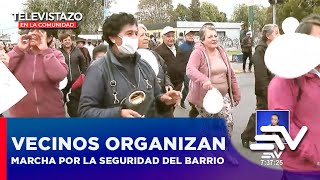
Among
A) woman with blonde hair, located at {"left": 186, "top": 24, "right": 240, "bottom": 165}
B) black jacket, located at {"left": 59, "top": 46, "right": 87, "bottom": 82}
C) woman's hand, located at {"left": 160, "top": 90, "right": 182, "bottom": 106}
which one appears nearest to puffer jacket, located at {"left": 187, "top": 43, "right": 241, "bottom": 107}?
woman with blonde hair, located at {"left": 186, "top": 24, "right": 240, "bottom": 165}

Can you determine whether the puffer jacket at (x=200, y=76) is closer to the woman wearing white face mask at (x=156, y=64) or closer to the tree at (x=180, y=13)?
the woman wearing white face mask at (x=156, y=64)

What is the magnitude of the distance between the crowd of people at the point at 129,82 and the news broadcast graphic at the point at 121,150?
0.07 meters

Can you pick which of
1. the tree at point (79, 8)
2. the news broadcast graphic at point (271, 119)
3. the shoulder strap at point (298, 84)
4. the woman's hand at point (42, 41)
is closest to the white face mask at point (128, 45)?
the tree at point (79, 8)

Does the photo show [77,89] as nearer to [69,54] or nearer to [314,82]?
[69,54]

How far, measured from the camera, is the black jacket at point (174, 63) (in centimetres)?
305

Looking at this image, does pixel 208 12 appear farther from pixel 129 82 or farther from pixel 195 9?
pixel 129 82

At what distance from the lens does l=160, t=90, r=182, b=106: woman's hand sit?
270 centimetres

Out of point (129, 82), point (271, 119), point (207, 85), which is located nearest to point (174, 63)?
point (207, 85)

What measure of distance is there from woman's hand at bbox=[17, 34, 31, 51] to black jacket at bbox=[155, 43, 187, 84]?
2.45 feet

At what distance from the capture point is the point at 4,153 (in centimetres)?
265

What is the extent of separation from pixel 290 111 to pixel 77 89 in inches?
42.3

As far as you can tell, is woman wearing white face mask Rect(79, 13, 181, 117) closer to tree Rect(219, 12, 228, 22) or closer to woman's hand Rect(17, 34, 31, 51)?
woman's hand Rect(17, 34, 31, 51)

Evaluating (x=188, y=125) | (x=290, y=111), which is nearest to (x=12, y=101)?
(x=188, y=125)

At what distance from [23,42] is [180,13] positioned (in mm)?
817
